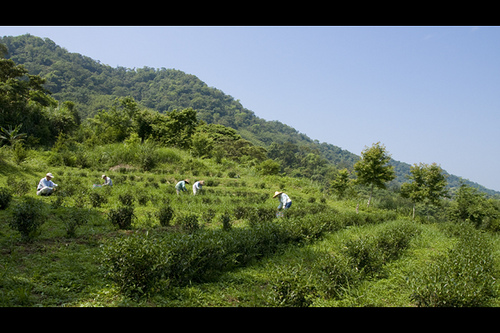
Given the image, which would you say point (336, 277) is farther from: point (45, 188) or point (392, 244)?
point (45, 188)

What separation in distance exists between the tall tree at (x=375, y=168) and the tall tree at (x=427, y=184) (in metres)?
1.78

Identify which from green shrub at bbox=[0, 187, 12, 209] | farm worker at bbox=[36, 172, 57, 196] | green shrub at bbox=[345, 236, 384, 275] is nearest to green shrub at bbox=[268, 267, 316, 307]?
green shrub at bbox=[345, 236, 384, 275]

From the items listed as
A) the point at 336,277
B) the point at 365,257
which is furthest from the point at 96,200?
the point at 365,257

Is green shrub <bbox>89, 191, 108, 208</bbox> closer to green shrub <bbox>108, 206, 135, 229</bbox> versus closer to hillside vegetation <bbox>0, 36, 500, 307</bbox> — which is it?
hillside vegetation <bbox>0, 36, 500, 307</bbox>

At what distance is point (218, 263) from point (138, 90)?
12441cm

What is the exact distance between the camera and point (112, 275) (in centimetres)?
441

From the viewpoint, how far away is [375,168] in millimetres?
18172

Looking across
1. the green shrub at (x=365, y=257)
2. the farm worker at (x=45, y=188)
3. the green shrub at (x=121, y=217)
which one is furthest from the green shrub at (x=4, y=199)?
the green shrub at (x=365, y=257)

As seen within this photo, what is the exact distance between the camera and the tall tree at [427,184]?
1844 cm

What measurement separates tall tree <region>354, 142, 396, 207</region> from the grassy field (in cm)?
770

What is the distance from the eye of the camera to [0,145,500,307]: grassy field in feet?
14.2

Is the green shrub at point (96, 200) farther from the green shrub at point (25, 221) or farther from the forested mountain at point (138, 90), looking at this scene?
the forested mountain at point (138, 90)
